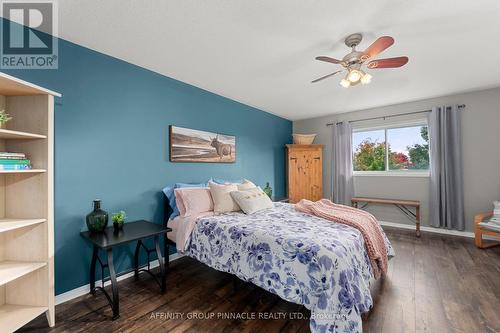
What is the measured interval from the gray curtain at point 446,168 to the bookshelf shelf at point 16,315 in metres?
5.32

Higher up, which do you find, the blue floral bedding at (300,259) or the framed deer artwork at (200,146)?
the framed deer artwork at (200,146)

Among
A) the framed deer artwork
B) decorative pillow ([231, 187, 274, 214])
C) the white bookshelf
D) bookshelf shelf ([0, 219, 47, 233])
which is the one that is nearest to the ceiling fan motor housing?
decorative pillow ([231, 187, 274, 214])

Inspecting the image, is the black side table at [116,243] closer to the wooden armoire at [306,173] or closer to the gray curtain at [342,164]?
the wooden armoire at [306,173]

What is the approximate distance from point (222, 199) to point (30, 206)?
1.66 metres

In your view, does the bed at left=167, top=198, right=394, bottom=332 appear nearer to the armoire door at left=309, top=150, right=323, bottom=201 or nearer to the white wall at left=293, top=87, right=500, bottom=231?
the armoire door at left=309, top=150, right=323, bottom=201

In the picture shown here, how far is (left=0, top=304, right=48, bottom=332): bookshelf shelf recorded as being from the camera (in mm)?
1451

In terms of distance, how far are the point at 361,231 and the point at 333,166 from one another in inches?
120

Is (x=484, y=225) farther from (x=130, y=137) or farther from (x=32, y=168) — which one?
(x=32, y=168)

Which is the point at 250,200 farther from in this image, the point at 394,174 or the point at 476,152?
the point at 476,152

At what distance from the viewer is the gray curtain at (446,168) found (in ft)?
11.8

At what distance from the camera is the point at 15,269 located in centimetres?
151

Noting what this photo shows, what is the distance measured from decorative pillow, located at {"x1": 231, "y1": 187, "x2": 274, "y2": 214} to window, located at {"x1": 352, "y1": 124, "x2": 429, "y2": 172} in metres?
2.95

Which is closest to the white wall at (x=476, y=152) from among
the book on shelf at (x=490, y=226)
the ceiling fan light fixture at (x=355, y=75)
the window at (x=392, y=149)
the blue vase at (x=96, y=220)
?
the window at (x=392, y=149)

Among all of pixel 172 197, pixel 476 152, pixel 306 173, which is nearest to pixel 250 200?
pixel 172 197
